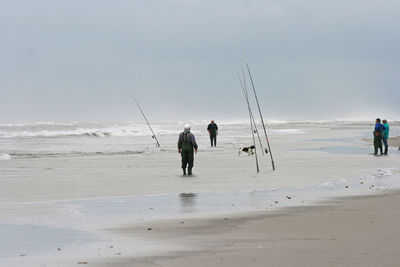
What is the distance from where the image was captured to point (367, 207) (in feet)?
31.7

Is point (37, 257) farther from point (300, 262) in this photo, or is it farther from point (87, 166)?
point (87, 166)

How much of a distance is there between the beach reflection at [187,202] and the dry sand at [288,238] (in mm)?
1270

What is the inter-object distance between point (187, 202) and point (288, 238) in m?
4.03

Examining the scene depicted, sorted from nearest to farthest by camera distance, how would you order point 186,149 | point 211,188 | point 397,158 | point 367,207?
point 367,207 < point 211,188 < point 186,149 < point 397,158

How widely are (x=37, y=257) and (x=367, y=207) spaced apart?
5000mm

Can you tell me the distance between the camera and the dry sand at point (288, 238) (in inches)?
243

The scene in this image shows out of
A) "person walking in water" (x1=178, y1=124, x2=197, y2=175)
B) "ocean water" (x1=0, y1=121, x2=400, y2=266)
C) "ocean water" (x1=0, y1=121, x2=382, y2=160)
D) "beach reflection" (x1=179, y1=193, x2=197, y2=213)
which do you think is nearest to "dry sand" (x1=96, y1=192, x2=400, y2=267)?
"ocean water" (x1=0, y1=121, x2=400, y2=266)

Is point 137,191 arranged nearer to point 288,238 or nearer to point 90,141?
point 288,238

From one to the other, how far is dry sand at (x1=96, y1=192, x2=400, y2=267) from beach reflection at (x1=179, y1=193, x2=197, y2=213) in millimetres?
1270

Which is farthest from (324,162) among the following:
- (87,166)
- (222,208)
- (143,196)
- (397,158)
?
(222,208)

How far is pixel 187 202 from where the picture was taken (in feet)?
36.6

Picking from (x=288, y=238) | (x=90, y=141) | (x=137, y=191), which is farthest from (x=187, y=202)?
(x=90, y=141)

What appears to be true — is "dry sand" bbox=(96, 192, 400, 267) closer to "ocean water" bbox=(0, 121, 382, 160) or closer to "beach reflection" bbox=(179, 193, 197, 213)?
"beach reflection" bbox=(179, 193, 197, 213)

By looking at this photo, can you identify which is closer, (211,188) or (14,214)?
(14,214)
